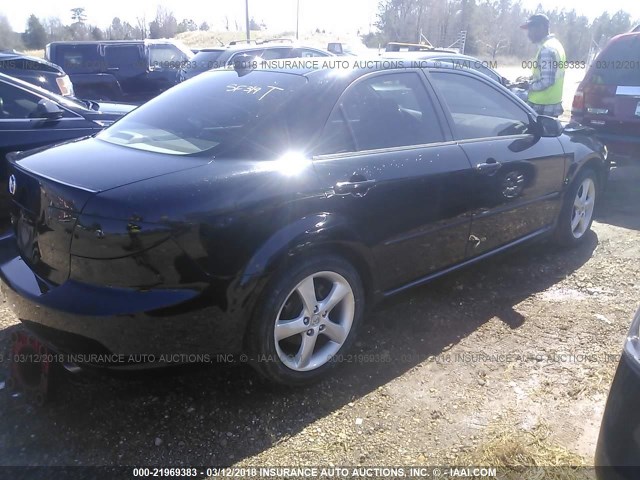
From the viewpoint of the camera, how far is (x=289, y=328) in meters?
2.61

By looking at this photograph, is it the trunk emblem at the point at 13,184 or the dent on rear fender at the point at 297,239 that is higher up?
the trunk emblem at the point at 13,184

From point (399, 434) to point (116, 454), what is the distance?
1261 millimetres

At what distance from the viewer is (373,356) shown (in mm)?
3119

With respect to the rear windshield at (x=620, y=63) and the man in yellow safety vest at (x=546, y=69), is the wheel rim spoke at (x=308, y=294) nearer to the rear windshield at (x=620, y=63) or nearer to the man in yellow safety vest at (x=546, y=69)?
the man in yellow safety vest at (x=546, y=69)

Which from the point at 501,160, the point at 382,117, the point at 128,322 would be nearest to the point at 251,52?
the point at 501,160

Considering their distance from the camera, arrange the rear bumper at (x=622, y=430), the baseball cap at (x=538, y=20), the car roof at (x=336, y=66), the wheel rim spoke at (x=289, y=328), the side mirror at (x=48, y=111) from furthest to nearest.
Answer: the baseball cap at (x=538, y=20), the side mirror at (x=48, y=111), the car roof at (x=336, y=66), the wheel rim spoke at (x=289, y=328), the rear bumper at (x=622, y=430)

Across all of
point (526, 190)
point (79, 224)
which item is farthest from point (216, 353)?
point (526, 190)

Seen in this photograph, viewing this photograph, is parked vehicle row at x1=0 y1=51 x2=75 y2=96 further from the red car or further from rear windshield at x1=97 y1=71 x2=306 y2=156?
the red car

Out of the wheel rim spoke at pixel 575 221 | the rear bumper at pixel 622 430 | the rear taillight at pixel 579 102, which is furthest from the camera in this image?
the rear taillight at pixel 579 102

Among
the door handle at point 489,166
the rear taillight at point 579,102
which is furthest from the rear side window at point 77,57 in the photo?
the door handle at point 489,166

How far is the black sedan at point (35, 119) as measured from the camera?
182 inches

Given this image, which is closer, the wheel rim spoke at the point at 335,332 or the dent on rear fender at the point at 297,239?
the dent on rear fender at the point at 297,239

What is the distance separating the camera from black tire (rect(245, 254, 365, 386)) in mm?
2465

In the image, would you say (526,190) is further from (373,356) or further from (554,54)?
(554,54)
